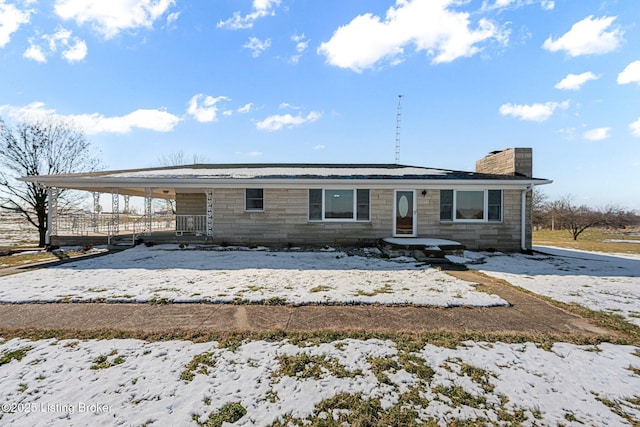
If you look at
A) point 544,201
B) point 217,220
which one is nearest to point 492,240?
point 217,220

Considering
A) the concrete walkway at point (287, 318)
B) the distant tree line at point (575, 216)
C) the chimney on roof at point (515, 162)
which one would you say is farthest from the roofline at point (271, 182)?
the distant tree line at point (575, 216)

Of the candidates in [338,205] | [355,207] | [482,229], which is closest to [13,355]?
[338,205]

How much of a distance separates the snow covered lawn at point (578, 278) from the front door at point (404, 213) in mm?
2355

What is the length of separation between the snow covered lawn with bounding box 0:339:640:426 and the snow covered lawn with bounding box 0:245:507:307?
1.58m

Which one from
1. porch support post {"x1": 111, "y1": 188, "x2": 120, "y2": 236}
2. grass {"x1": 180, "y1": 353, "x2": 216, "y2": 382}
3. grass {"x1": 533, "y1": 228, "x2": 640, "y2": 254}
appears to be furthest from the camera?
grass {"x1": 533, "y1": 228, "x2": 640, "y2": 254}

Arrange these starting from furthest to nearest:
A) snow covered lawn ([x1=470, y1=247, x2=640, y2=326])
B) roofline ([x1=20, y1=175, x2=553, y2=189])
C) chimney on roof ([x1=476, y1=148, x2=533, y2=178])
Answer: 1. chimney on roof ([x1=476, y1=148, x2=533, y2=178])
2. roofline ([x1=20, y1=175, x2=553, y2=189])
3. snow covered lawn ([x1=470, y1=247, x2=640, y2=326])

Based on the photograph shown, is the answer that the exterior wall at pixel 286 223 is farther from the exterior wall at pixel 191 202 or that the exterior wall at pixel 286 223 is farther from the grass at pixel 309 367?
the grass at pixel 309 367

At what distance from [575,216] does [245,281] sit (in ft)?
96.0

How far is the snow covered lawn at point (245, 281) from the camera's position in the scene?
4740 mm

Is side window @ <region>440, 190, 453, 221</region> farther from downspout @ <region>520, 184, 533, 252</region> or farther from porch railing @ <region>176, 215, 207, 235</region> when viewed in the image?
porch railing @ <region>176, 215, 207, 235</region>

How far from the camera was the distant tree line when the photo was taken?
2367 centimetres

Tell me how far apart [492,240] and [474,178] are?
237 centimetres

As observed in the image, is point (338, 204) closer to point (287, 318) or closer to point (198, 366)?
point (287, 318)

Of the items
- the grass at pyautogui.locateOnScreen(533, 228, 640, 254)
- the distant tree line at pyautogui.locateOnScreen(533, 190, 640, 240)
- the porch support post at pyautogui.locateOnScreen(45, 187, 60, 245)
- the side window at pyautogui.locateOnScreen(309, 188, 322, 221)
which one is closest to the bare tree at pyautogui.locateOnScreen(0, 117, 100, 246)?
the porch support post at pyautogui.locateOnScreen(45, 187, 60, 245)
